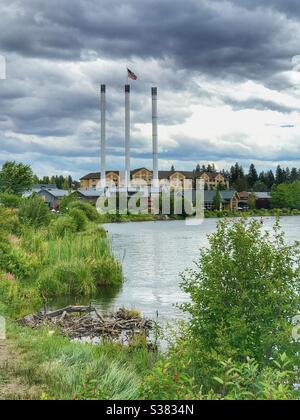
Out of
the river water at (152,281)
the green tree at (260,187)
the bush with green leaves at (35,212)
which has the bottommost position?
the river water at (152,281)

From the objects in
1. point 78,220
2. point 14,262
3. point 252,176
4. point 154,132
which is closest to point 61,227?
point 78,220

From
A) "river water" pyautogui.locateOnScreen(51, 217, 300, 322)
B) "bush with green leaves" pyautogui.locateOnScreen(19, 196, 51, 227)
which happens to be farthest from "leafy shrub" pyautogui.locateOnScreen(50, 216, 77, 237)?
"river water" pyautogui.locateOnScreen(51, 217, 300, 322)

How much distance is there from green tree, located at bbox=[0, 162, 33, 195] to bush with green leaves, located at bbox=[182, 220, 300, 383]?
240ft

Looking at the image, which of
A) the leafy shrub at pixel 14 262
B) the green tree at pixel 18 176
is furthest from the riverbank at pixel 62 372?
the green tree at pixel 18 176

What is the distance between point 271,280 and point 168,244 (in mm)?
36788

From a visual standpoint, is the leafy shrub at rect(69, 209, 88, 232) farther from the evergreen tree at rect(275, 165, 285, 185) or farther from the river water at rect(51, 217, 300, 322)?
the evergreen tree at rect(275, 165, 285, 185)

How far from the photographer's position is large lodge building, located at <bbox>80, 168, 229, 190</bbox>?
139250 mm

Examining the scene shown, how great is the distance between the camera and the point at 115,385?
6.72 m

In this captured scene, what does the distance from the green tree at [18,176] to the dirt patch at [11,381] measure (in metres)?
72.1

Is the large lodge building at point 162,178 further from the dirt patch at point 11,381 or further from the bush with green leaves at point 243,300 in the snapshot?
the bush with green leaves at point 243,300

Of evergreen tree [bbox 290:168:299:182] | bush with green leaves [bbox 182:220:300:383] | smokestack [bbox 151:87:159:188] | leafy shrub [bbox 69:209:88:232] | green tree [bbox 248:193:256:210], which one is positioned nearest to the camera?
bush with green leaves [bbox 182:220:300:383]

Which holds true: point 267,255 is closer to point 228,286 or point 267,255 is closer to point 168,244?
point 228,286

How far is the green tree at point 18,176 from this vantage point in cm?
8094
